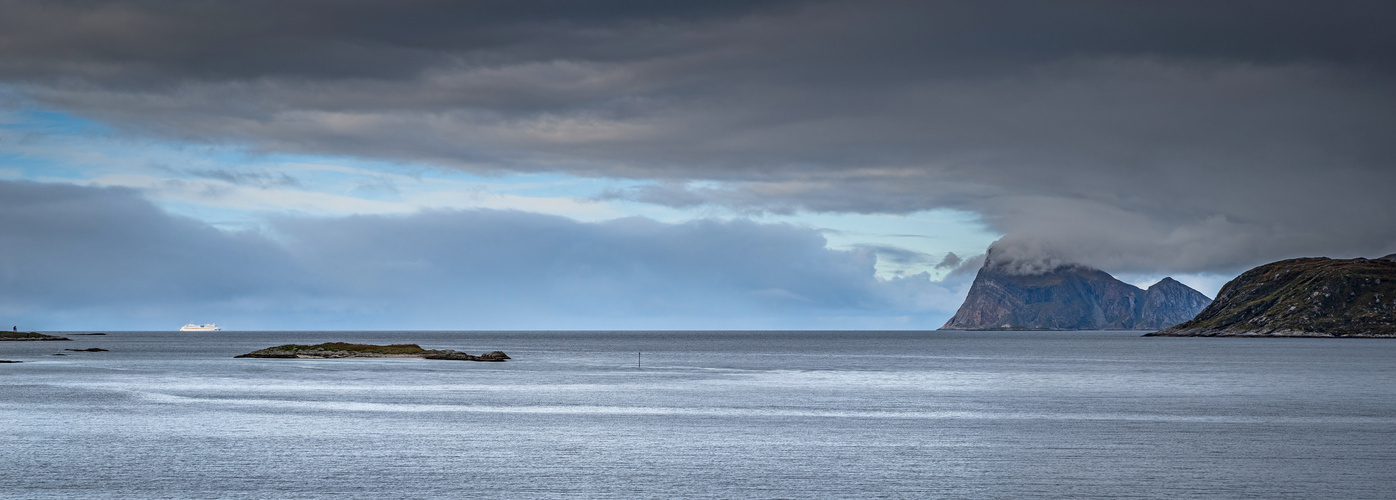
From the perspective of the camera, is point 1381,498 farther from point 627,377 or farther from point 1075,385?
point 627,377

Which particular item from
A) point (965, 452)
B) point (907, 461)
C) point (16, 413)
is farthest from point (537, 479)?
point (16, 413)

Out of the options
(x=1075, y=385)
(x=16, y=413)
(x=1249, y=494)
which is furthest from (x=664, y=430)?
(x=1075, y=385)

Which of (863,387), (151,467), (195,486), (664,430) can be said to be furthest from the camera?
(863,387)

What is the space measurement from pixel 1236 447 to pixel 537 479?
3447 centimetres

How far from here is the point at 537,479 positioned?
41.6 meters

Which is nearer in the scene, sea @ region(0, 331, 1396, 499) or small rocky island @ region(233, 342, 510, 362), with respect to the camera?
sea @ region(0, 331, 1396, 499)

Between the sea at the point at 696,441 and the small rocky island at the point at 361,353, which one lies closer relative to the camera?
the sea at the point at 696,441

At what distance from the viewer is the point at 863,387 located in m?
105

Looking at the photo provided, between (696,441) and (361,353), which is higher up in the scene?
(361,353)

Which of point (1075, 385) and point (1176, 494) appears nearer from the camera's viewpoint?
point (1176, 494)

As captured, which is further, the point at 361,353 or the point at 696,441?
the point at 361,353

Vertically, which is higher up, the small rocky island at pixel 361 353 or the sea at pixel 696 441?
the small rocky island at pixel 361 353

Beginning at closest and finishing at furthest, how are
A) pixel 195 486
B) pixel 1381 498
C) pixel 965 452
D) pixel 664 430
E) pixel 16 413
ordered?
pixel 1381 498, pixel 195 486, pixel 965 452, pixel 664 430, pixel 16 413

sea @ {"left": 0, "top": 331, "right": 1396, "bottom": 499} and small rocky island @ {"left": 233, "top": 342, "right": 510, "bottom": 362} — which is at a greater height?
small rocky island @ {"left": 233, "top": 342, "right": 510, "bottom": 362}
